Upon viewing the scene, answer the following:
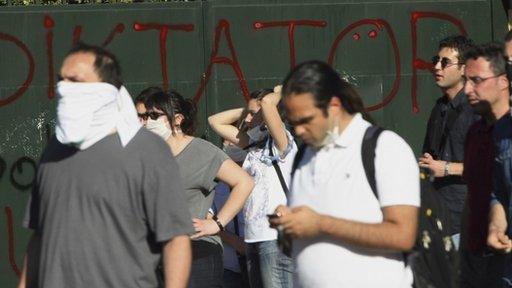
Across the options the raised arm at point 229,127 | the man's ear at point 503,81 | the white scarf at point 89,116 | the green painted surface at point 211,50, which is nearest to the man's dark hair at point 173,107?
the raised arm at point 229,127

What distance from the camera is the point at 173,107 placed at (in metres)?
7.34

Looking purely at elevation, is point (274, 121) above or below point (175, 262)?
above

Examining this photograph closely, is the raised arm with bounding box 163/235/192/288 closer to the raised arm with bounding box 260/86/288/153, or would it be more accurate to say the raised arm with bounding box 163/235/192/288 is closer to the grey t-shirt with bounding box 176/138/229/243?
the grey t-shirt with bounding box 176/138/229/243

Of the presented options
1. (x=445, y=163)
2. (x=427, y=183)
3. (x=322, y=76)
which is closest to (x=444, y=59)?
(x=445, y=163)

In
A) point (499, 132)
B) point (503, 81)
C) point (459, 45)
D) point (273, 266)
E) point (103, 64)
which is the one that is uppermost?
point (103, 64)

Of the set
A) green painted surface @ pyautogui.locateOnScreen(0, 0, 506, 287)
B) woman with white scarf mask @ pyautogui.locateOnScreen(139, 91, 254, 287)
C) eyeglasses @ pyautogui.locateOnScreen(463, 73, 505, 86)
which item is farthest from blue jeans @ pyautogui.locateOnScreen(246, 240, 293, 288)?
green painted surface @ pyautogui.locateOnScreen(0, 0, 506, 287)

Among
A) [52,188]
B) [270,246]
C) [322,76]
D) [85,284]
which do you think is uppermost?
[322,76]

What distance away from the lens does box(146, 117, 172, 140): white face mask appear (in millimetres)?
7234

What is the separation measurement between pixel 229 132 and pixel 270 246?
48.5 inches

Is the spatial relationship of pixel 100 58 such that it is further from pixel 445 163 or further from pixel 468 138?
pixel 445 163

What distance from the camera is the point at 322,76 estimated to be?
4.77 metres

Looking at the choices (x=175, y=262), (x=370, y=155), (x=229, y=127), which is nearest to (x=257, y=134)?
(x=229, y=127)

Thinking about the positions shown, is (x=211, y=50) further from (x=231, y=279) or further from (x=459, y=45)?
(x=459, y=45)

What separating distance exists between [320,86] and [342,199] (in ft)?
1.48
